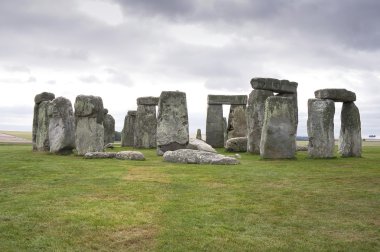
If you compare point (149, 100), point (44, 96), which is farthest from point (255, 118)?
point (44, 96)

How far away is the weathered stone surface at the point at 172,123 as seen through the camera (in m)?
19.3

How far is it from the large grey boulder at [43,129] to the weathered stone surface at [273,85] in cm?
959

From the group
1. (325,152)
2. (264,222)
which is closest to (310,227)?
(264,222)

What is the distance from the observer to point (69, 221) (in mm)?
6840

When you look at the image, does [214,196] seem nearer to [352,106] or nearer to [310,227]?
[310,227]

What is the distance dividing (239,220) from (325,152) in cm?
1172

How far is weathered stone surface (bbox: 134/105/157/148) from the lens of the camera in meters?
27.6

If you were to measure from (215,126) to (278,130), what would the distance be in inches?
462

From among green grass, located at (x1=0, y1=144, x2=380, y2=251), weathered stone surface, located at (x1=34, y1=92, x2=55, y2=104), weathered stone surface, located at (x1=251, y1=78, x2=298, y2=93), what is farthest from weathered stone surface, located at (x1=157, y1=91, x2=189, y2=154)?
green grass, located at (x1=0, y1=144, x2=380, y2=251)

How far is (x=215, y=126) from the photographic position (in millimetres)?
28516

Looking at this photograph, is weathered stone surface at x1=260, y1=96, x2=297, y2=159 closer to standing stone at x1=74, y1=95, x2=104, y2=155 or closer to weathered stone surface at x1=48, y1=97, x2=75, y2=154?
standing stone at x1=74, y1=95, x2=104, y2=155

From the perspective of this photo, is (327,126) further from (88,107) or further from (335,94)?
(88,107)

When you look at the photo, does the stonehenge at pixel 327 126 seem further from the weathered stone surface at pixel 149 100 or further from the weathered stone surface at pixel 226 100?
the weathered stone surface at pixel 149 100

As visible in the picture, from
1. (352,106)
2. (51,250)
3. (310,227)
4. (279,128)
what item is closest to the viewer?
(51,250)
